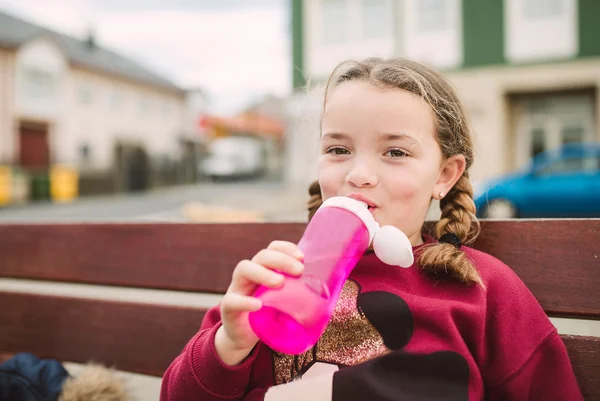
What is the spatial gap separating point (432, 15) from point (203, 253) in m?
16.7

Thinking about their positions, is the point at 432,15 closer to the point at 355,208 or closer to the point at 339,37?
the point at 339,37

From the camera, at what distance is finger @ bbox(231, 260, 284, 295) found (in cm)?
93

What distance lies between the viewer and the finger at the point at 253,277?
0.93 meters

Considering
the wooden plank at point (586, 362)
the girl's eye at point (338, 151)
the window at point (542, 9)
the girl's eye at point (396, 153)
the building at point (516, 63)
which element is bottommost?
the wooden plank at point (586, 362)

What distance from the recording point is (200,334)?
4.12ft

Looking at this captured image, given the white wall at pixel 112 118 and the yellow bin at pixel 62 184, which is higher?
the white wall at pixel 112 118

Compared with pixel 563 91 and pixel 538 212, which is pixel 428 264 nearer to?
pixel 538 212

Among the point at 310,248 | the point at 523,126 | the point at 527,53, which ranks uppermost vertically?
the point at 527,53

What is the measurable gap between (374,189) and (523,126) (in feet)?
57.3

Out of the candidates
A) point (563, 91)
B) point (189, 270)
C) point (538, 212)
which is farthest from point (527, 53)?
point (189, 270)

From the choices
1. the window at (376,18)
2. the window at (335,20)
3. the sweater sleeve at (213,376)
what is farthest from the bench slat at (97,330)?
the window at (376,18)

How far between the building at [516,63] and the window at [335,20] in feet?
3.16

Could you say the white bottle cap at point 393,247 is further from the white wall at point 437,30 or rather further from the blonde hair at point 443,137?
the white wall at point 437,30

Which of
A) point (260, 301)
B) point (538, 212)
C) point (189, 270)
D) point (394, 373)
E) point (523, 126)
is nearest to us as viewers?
point (260, 301)
